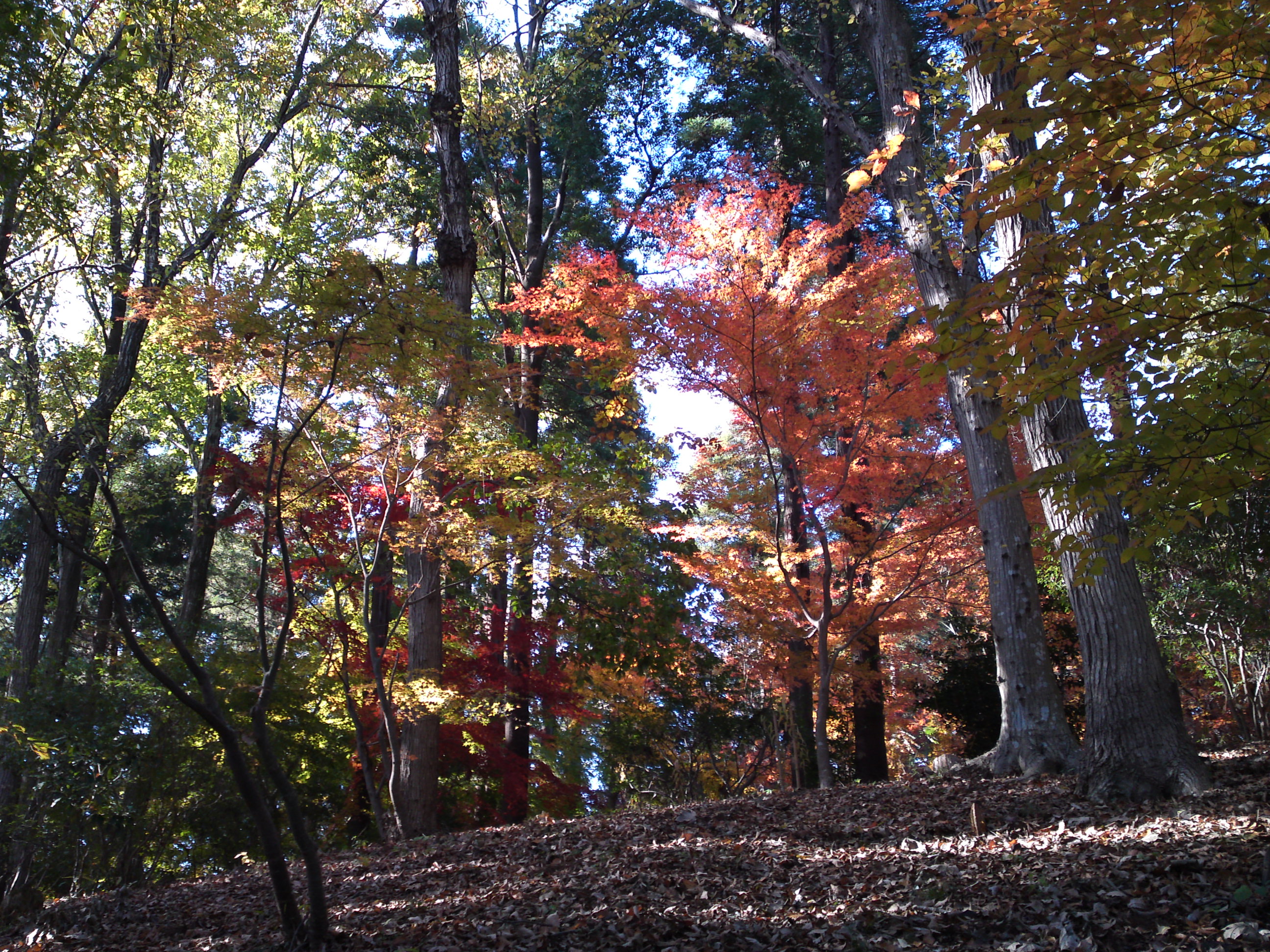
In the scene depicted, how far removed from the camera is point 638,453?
33.6ft

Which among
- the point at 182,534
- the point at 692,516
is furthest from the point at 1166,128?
the point at 182,534

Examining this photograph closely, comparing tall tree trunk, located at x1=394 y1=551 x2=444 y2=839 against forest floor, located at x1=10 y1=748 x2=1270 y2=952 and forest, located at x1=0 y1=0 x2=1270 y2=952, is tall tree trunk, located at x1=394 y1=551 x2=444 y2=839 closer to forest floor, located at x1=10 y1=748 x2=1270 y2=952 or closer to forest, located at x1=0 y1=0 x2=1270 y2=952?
forest, located at x1=0 y1=0 x2=1270 y2=952

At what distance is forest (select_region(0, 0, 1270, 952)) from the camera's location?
9.37ft

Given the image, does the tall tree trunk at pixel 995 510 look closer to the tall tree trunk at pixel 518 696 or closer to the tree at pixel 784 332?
the tree at pixel 784 332

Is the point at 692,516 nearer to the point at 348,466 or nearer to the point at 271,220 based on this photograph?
the point at 348,466

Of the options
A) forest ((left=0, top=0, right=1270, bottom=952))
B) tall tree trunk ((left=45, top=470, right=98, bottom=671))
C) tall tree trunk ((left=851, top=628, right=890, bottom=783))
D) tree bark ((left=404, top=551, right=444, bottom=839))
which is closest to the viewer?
forest ((left=0, top=0, right=1270, bottom=952))

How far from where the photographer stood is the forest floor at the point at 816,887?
9.70 ft

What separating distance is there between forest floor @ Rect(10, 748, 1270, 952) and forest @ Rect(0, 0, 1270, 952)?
5 cm

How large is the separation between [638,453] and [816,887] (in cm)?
698

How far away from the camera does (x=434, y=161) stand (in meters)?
13.0

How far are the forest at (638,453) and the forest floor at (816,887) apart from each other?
46 millimetres

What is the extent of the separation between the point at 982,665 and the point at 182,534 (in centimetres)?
1570

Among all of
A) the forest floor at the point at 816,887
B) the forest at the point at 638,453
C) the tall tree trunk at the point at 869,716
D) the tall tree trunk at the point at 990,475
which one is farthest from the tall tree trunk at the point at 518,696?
the tall tree trunk at the point at 990,475

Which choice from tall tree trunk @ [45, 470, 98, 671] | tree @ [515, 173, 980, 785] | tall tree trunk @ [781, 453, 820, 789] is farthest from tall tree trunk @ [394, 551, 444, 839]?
tall tree trunk @ [781, 453, 820, 789]
